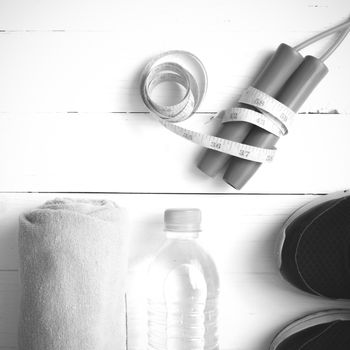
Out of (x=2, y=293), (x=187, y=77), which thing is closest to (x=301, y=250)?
(x=187, y=77)

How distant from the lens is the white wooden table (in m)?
Result: 0.71

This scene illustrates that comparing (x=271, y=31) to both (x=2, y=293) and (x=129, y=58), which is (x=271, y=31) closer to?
(x=129, y=58)

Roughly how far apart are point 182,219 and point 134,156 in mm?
150

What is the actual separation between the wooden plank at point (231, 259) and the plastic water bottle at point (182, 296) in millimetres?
16

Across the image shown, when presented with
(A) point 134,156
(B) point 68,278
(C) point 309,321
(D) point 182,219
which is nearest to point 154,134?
(A) point 134,156

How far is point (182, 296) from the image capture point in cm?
73

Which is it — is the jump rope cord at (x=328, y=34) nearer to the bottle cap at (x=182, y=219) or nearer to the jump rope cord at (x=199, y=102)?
the jump rope cord at (x=199, y=102)

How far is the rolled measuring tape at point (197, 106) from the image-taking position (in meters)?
0.66

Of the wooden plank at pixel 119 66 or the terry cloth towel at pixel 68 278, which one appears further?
the wooden plank at pixel 119 66

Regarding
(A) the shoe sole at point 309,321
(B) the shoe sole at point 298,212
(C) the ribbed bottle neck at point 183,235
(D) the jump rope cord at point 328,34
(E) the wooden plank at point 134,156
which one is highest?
(D) the jump rope cord at point 328,34

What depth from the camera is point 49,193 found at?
72cm

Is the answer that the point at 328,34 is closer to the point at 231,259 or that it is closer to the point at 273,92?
the point at 273,92

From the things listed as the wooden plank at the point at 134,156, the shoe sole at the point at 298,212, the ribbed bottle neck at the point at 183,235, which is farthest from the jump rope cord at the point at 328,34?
the ribbed bottle neck at the point at 183,235

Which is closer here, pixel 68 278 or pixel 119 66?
pixel 68 278
